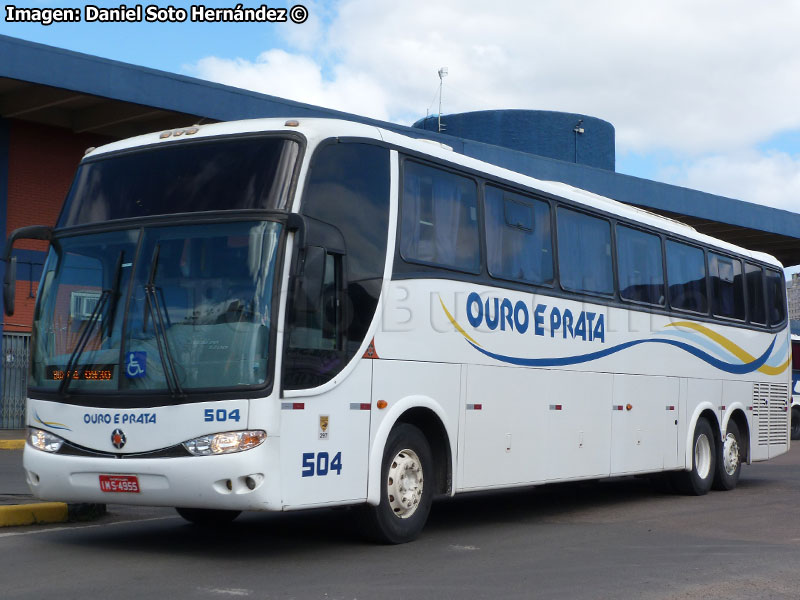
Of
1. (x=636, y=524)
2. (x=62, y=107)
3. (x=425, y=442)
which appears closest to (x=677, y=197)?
(x=62, y=107)

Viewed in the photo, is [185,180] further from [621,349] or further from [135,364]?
[621,349]

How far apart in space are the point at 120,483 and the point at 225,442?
37.5 inches

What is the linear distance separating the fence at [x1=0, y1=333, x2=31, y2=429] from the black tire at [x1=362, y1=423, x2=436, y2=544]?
598 inches

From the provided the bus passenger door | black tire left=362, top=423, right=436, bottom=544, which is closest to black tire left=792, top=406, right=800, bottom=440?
the bus passenger door

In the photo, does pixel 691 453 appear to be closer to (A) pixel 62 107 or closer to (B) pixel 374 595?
(B) pixel 374 595

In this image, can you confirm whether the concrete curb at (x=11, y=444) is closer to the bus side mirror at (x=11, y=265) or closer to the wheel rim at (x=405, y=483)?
the bus side mirror at (x=11, y=265)

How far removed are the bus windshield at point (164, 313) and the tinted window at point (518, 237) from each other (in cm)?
323

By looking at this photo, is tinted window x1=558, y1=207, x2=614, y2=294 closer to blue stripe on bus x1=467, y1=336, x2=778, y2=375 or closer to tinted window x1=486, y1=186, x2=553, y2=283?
tinted window x1=486, y1=186, x2=553, y2=283

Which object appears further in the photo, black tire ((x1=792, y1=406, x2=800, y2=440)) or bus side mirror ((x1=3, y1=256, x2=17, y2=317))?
black tire ((x1=792, y1=406, x2=800, y2=440))

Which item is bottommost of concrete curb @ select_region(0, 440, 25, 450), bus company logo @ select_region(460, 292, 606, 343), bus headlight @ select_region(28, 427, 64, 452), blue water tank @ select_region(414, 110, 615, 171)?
concrete curb @ select_region(0, 440, 25, 450)

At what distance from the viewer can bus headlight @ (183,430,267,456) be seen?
7895mm

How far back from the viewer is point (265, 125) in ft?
28.9

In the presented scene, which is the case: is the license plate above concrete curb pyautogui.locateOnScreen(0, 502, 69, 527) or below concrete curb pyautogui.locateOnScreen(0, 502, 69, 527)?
above

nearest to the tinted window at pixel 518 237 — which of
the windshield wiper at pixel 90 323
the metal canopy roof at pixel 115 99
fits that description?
the windshield wiper at pixel 90 323
